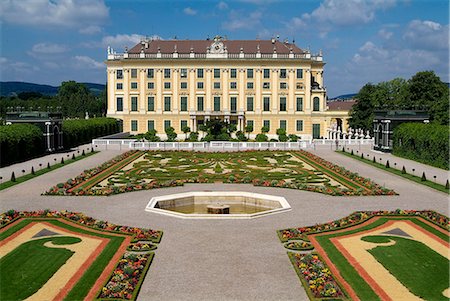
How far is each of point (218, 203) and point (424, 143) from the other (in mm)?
29854

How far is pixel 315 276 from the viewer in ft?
59.9

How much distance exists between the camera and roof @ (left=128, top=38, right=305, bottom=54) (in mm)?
99125

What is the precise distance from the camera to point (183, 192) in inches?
1412

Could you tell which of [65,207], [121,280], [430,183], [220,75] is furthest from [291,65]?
[121,280]

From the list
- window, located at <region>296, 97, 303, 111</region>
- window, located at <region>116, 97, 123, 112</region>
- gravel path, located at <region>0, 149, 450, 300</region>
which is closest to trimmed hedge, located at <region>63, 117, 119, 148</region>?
window, located at <region>116, 97, 123, 112</region>

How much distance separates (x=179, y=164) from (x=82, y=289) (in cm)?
3505

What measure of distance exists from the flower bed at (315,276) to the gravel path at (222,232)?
314 millimetres

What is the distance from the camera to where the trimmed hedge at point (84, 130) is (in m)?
70.8

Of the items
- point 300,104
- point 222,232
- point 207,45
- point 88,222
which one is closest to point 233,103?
point 300,104

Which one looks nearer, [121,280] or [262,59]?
[121,280]

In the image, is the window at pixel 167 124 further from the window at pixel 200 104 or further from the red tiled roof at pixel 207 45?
the red tiled roof at pixel 207 45

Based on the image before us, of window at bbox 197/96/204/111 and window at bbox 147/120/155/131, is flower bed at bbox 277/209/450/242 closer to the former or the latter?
window at bbox 197/96/204/111

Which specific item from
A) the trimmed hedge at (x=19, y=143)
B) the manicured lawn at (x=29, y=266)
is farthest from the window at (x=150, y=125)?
the manicured lawn at (x=29, y=266)

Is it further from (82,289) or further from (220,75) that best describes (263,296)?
(220,75)
